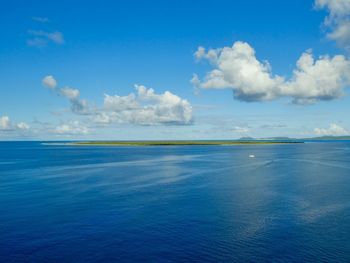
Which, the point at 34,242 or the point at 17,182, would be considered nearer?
the point at 34,242

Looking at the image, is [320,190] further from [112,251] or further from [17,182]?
[17,182]

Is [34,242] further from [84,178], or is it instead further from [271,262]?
[84,178]

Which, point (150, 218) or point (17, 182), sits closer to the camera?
point (150, 218)

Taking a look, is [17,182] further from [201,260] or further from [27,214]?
[201,260]

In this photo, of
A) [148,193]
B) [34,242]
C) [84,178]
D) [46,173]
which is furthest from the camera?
[46,173]

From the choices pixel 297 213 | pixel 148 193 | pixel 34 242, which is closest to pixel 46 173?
pixel 148 193

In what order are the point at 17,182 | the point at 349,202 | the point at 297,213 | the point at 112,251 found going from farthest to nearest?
the point at 17,182, the point at 349,202, the point at 297,213, the point at 112,251

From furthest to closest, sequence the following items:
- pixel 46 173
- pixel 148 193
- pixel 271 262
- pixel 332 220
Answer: pixel 46 173 → pixel 148 193 → pixel 332 220 → pixel 271 262

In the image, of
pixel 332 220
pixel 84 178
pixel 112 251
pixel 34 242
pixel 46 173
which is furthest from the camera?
pixel 46 173

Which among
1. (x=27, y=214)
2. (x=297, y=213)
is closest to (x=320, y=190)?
(x=297, y=213)
